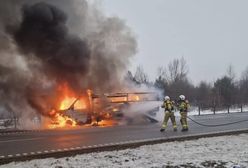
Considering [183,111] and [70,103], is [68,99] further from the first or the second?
[183,111]

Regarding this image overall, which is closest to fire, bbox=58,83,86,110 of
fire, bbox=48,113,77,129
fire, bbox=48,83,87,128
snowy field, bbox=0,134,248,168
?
fire, bbox=48,83,87,128

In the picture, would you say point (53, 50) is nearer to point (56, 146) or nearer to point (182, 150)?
point (56, 146)

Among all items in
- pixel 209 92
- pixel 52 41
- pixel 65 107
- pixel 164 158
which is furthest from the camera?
pixel 209 92

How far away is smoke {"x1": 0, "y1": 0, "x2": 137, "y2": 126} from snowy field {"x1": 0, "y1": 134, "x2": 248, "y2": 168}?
1129 centimetres

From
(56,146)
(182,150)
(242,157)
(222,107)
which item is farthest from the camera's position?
(222,107)

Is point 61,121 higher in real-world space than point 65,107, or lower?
lower

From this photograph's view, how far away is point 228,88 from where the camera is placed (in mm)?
52375

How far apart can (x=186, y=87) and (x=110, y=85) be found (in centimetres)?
3488

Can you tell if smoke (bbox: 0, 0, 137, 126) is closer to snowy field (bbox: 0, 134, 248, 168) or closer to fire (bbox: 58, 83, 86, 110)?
fire (bbox: 58, 83, 86, 110)

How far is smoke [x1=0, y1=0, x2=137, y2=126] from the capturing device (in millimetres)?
21453

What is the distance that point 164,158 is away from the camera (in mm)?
10766

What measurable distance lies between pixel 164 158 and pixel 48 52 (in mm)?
13567

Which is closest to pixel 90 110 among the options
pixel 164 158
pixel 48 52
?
pixel 48 52

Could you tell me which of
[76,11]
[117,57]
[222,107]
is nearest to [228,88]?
[222,107]
